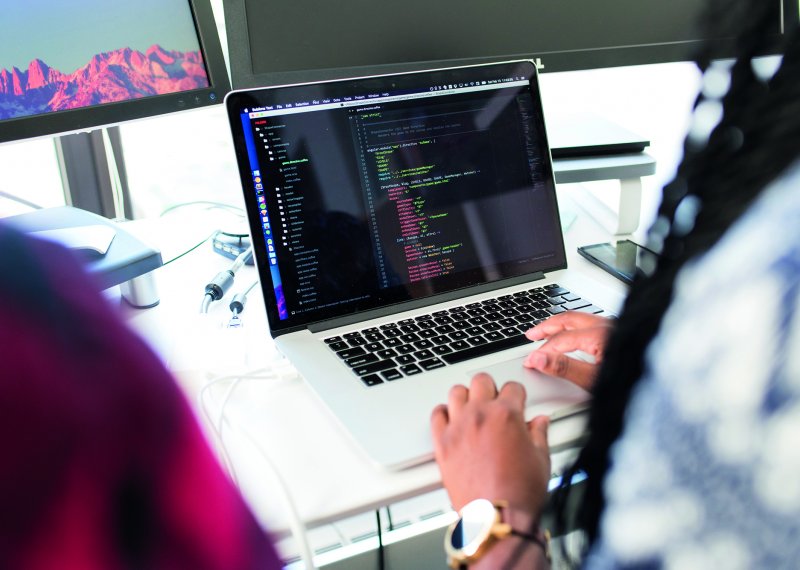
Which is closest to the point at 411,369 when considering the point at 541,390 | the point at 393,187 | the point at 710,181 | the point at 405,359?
the point at 405,359

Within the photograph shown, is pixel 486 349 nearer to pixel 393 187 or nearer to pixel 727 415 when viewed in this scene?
pixel 393 187

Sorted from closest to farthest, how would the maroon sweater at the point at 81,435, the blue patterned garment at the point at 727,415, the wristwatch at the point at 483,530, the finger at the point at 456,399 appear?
1. the maroon sweater at the point at 81,435
2. the blue patterned garment at the point at 727,415
3. the wristwatch at the point at 483,530
4. the finger at the point at 456,399

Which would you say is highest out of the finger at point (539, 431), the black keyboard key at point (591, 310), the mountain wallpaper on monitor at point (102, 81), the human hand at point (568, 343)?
the mountain wallpaper on monitor at point (102, 81)

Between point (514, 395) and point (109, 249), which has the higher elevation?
point (109, 249)

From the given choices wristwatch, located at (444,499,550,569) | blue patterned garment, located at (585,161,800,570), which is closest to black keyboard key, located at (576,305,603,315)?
wristwatch, located at (444,499,550,569)

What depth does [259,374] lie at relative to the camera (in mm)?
786

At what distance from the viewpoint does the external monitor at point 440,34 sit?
3.24 ft

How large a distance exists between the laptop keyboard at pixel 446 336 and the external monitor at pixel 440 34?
367 mm

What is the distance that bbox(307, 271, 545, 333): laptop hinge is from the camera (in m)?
0.85

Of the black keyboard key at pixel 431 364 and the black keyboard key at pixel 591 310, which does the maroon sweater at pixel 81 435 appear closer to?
the black keyboard key at pixel 431 364

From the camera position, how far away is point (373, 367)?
0.76 m

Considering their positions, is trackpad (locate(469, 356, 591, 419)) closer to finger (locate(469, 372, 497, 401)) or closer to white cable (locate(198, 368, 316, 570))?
finger (locate(469, 372, 497, 401))

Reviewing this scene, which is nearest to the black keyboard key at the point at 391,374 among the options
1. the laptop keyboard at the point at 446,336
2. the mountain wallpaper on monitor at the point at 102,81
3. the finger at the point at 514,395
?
the laptop keyboard at the point at 446,336

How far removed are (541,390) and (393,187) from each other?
309 millimetres
